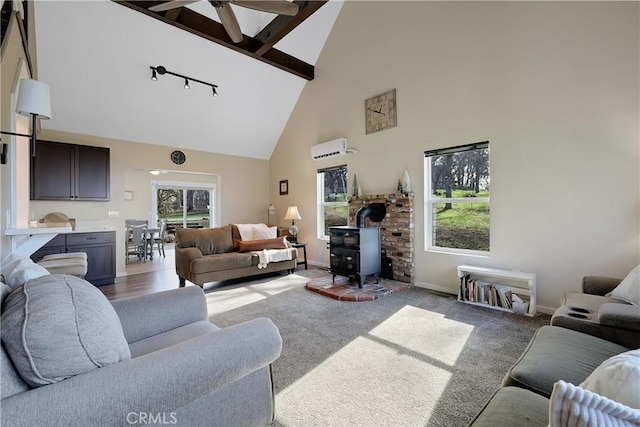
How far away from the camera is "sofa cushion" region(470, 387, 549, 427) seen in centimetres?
93

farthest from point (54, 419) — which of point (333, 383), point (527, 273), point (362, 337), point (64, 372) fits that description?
point (527, 273)

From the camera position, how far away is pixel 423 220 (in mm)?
4039

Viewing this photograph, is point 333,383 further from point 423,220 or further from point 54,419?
point 423,220

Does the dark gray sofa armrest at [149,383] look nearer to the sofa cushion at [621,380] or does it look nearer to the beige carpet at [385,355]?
the beige carpet at [385,355]

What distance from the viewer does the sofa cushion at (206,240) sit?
454 cm

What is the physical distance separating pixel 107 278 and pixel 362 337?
4.34 m

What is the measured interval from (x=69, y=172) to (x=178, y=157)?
1.79 m

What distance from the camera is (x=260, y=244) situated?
15.9 feet

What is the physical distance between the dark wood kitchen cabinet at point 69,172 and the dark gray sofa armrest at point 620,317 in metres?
6.33

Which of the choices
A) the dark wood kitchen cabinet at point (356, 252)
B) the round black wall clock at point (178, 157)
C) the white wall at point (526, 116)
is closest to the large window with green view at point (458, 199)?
the white wall at point (526, 116)

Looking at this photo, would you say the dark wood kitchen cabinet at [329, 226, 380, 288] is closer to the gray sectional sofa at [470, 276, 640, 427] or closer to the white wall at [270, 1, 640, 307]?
the white wall at [270, 1, 640, 307]

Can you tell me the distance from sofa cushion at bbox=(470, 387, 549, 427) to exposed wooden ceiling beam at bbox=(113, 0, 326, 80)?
413 centimetres

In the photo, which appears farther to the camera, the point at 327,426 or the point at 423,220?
the point at 423,220

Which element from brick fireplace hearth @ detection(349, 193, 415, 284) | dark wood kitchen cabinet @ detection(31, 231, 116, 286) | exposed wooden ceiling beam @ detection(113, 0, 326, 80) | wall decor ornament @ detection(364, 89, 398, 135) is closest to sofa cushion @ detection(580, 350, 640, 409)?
brick fireplace hearth @ detection(349, 193, 415, 284)
